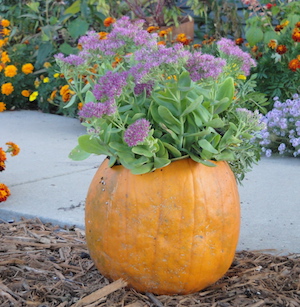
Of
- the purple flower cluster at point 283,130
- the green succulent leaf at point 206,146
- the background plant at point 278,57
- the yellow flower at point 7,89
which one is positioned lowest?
the yellow flower at point 7,89

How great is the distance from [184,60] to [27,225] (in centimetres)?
151

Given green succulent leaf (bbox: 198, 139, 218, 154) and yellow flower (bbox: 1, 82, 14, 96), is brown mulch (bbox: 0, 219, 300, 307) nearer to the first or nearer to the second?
green succulent leaf (bbox: 198, 139, 218, 154)

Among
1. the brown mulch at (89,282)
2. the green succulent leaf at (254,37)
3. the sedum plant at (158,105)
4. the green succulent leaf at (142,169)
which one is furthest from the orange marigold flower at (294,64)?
the green succulent leaf at (142,169)

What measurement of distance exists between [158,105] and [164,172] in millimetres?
234

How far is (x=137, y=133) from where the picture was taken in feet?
5.46

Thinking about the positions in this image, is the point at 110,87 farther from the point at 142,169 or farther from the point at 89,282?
the point at 89,282

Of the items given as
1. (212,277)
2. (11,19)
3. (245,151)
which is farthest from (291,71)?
(11,19)

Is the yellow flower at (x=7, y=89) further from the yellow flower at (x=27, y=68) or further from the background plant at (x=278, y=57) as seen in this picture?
the background plant at (x=278, y=57)

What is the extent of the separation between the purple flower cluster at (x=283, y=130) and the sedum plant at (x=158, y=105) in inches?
88.9

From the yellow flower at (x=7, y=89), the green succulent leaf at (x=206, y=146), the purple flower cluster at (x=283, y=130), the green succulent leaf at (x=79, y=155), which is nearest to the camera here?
the green succulent leaf at (x=206, y=146)

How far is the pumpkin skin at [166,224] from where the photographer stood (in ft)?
6.15

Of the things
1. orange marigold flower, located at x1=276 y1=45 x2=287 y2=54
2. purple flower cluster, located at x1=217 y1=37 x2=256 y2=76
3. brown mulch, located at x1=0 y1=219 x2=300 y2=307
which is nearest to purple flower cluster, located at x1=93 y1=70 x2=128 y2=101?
purple flower cluster, located at x1=217 y1=37 x2=256 y2=76

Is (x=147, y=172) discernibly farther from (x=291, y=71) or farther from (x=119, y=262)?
(x=291, y=71)

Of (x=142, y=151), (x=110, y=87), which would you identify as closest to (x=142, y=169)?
(x=142, y=151)
